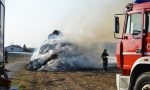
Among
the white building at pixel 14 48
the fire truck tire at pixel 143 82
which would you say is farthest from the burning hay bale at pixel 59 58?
the white building at pixel 14 48

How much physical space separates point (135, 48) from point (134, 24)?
69 cm

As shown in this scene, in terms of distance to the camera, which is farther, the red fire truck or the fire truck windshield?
the fire truck windshield

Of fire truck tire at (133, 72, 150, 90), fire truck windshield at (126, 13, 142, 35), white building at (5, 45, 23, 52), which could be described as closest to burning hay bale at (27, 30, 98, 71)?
fire truck windshield at (126, 13, 142, 35)

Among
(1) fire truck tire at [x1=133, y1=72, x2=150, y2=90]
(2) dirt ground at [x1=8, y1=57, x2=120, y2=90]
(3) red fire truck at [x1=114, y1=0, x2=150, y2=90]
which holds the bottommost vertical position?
(2) dirt ground at [x1=8, y1=57, x2=120, y2=90]

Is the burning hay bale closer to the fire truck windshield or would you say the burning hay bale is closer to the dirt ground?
the dirt ground

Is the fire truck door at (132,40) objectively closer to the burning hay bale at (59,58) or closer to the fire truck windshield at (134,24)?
the fire truck windshield at (134,24)

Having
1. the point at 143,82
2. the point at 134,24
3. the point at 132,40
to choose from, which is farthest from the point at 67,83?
the point at 143,82

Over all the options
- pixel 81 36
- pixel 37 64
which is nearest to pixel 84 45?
pixel 81 36

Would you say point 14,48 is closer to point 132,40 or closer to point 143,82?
point 132,40

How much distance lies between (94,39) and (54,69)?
481 cm

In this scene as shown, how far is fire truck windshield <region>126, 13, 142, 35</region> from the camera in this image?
12033 millimetres

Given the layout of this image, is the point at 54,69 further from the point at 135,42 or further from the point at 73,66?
the point at 135,42

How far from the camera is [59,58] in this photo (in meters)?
39.3

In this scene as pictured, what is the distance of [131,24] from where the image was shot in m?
12.4
